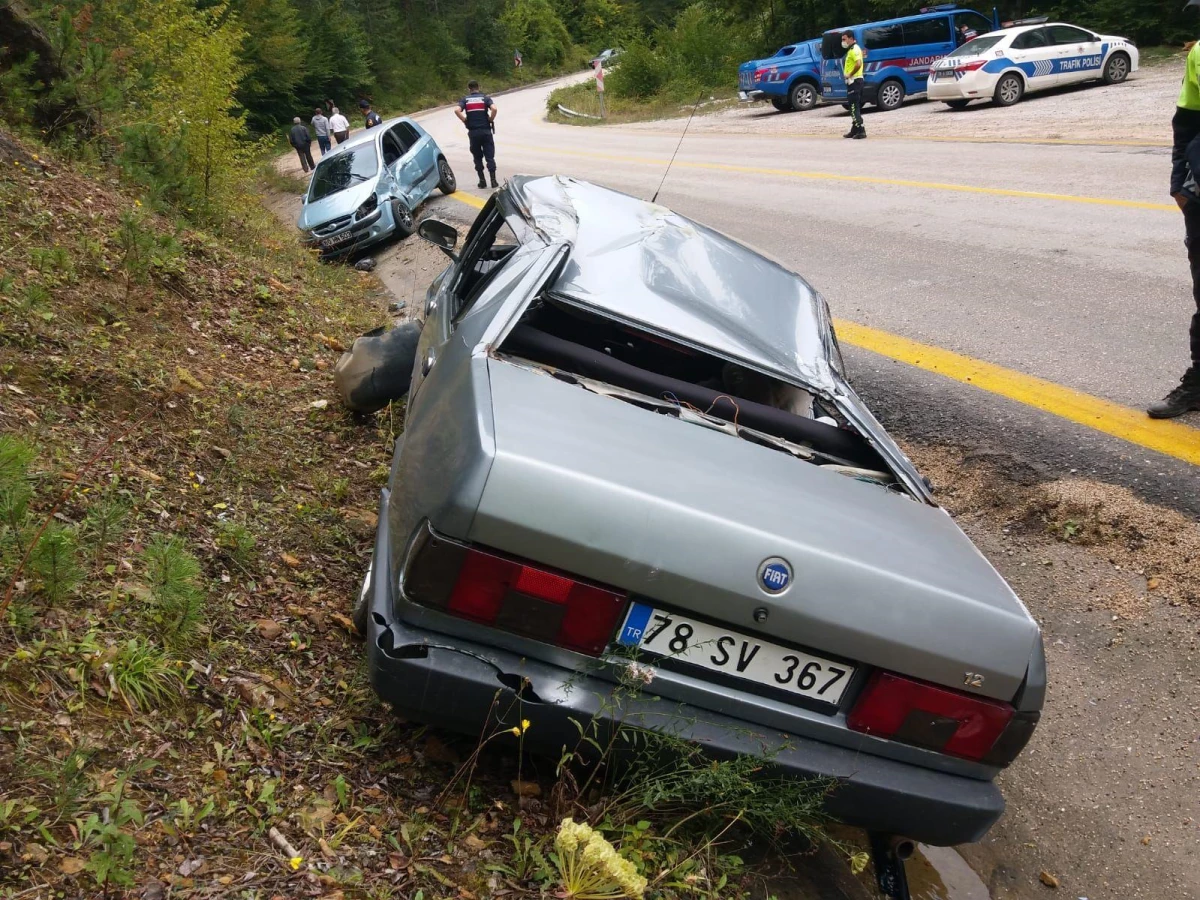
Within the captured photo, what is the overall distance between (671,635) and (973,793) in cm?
84

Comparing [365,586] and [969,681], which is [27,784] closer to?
[365,586]

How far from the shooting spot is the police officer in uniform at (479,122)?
49.8 feet

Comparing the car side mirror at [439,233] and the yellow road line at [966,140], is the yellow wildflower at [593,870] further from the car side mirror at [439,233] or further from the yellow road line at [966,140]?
the yellow road line at [966,140]

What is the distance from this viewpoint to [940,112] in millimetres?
20172

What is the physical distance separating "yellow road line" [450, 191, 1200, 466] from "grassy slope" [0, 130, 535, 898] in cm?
318

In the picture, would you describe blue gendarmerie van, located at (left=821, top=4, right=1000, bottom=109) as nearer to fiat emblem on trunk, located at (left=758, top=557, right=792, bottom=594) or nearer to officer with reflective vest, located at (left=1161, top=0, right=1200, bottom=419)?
officer with reflective vest, located at (left=1161, top=0, right=1200, bottom=419)

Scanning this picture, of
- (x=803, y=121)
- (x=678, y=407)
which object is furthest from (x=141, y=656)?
(x=803, y=121)

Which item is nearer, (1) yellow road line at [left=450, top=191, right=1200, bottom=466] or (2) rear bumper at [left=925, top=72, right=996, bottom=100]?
(1) yellow road line at [left=450, top=191, right=1200, bottom=466]

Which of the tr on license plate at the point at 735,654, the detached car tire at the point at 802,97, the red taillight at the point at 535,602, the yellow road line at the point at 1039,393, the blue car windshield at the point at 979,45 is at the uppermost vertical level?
the red taillight at the point at 535,602

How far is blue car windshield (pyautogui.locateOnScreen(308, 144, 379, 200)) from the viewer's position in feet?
44.7

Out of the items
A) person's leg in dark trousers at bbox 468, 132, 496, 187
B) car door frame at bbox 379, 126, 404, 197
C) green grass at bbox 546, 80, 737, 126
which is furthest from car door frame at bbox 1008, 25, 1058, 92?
car door frame at bbox 379, 126, 404, 197

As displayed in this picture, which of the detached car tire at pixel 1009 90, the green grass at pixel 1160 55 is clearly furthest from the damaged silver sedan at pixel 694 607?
the green grass at pixel 1160 55

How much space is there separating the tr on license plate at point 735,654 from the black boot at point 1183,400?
321cm

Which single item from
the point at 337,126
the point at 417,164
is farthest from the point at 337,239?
the point at 337,126
